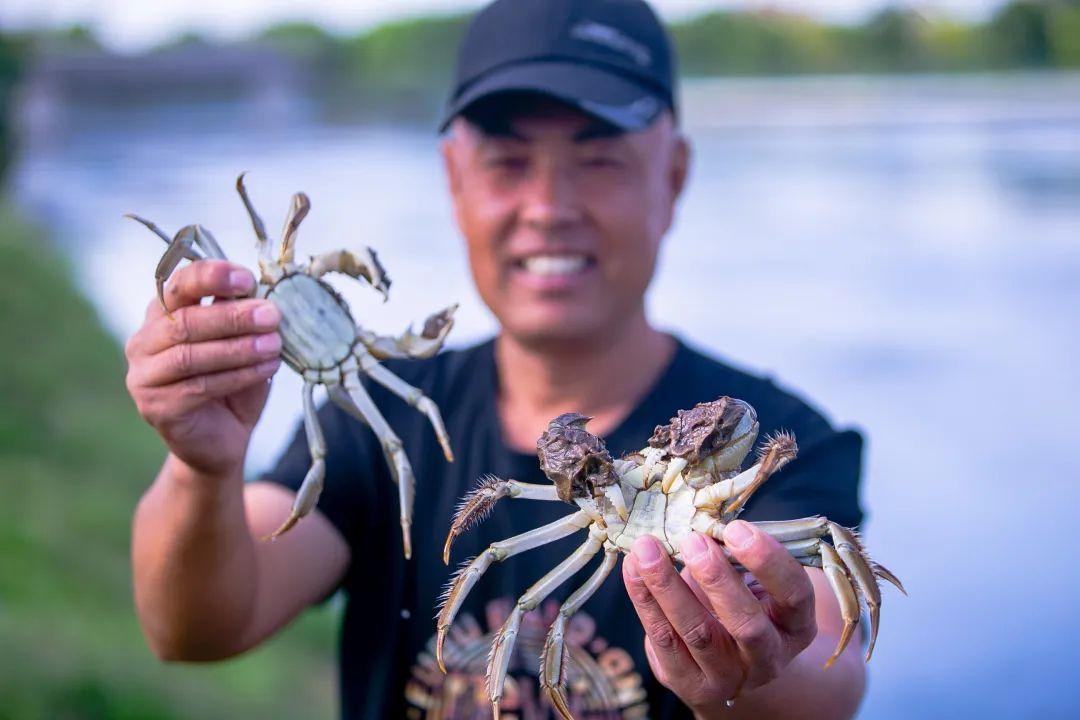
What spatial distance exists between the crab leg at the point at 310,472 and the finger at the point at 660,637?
2.20 feet

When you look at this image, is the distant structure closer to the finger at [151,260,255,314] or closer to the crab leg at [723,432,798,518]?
the finger at [151,260,255,314]

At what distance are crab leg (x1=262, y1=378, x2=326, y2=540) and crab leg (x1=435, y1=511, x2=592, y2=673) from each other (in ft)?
1.19

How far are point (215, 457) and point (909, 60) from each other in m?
4.06

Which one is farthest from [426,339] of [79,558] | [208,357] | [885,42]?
[79,558]

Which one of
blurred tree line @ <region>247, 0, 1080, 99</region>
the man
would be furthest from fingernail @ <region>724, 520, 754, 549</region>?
blurred tree line @ <region>247, 0, 1080, 99</region>

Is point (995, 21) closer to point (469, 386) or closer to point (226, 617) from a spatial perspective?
point (469, 386)

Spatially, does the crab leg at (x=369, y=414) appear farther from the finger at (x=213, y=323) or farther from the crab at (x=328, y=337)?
the finger at (x=213, y=323)

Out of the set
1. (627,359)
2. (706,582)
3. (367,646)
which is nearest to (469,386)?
(627,359)

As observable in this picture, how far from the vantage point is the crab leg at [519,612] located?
184 centimetres

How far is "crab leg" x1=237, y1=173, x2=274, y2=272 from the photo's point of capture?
212 centimetres

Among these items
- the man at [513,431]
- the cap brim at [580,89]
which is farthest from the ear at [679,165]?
the cap brim at [580,89]

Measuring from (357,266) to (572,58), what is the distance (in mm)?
782

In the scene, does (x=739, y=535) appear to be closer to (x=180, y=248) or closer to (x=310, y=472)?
(x=310, y=472)

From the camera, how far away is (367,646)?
8.76ft
